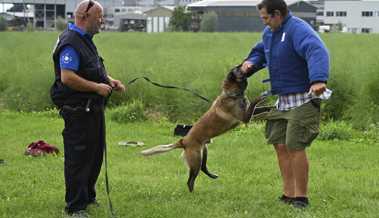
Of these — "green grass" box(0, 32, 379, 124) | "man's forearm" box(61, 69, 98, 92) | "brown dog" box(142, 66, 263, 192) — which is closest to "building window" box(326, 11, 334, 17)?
"green grass" box(0, 32, 379, 124)

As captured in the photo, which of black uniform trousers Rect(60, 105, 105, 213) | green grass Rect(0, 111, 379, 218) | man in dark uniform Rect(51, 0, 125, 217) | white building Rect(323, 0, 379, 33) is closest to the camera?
man in dark uniform Rect(51, 0, 125, 217)

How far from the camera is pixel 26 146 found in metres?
9.12

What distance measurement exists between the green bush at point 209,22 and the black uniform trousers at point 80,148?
3042 inches

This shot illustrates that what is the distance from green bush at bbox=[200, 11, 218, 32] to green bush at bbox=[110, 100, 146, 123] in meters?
71.0

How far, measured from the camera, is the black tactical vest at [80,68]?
504cm

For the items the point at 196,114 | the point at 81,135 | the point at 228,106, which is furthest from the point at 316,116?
the point at 196,114

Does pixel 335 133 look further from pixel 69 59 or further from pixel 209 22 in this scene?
pixel 209 22

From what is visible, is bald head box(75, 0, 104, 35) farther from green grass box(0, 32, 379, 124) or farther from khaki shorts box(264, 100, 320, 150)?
green grass box(0, 32, 379, 124)

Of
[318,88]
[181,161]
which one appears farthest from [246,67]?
[181,161]

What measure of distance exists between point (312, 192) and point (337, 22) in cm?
9192

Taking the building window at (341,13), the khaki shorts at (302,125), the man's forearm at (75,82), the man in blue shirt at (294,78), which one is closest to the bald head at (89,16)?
the man's forearm at (75,82)

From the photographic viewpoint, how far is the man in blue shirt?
514 centimetres

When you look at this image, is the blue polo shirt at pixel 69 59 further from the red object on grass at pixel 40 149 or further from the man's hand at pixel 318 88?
the red object on grass at pixel 40 149

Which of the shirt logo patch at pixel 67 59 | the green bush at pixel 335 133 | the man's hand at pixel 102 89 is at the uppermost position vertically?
the shirt logo patch at pixel 67 59
